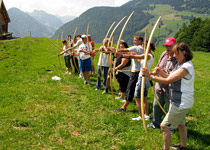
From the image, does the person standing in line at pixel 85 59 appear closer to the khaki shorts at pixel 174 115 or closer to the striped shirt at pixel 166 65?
the striped shirt at pixel 166 65

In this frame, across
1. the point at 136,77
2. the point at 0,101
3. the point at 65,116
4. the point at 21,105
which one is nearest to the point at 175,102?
the point at 136,77

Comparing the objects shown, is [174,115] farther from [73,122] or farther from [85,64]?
[85,64]

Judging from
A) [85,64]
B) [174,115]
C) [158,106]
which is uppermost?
[85,64]

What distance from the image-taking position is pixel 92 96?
7059 millimetres

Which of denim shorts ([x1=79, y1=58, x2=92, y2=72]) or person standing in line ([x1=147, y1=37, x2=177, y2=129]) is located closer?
person standing in line ([x1=147, y1=37, x2=177, y2=129])

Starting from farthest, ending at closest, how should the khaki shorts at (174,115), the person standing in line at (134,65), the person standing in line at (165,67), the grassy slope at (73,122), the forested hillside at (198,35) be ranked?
the forested hillside at (198,35)
the person standing in line at (134,65)
the grassy slope at (73,122)
the person standing in line at (165,67)
the khaki shorts at (174,115)

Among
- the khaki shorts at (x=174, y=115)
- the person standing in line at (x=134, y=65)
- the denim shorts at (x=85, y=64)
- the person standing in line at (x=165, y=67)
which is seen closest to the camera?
the khaki shorts at (x=174, y=115)

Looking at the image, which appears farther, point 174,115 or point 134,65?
point 134,65

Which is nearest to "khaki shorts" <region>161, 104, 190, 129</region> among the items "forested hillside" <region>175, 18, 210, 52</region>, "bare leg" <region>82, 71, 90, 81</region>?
"bare leg" <region>82, 71, 90, 81</region>

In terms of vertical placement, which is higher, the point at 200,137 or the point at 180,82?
the point at 180,82

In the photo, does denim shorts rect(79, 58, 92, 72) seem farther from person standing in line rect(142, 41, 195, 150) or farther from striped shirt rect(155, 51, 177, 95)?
person standing in line rect(142, 41, 195, 150)

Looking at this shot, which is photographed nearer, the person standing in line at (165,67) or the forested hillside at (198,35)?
the person standing in line at (165,67)

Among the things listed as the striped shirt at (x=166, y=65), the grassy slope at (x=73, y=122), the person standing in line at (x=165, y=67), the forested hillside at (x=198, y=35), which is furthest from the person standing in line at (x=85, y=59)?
the forested hillside at (x=198, y=35)

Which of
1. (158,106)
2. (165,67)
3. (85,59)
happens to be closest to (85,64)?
(85,59)
